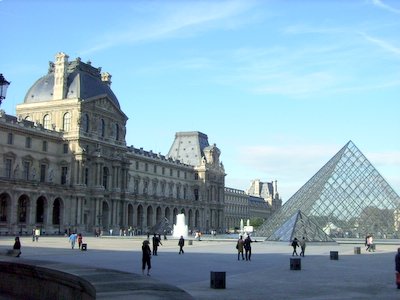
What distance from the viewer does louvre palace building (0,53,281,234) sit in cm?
6047

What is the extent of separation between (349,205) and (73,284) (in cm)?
4906

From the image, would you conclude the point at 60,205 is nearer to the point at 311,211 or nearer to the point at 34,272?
the point at 311,211

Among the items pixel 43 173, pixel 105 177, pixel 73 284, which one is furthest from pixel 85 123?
pixel 73 284

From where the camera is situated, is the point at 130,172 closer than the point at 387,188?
No

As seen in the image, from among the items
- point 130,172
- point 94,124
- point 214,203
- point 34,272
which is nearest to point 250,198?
point 214,203

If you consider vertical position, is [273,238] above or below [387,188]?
below

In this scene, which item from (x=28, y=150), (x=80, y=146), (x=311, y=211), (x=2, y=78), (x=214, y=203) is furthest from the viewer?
(x=214, y=203)

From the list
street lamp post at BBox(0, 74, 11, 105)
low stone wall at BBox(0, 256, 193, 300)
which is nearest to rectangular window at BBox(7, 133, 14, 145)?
street lamp post at BBox(0, 74, 11, 105)

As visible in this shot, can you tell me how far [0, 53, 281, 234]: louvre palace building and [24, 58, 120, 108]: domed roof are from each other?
13 centimetres

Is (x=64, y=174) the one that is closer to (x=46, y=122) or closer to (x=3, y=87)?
(x=46, y=122)

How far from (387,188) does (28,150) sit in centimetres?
3998

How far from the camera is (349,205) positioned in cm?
5447

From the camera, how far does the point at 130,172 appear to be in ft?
282

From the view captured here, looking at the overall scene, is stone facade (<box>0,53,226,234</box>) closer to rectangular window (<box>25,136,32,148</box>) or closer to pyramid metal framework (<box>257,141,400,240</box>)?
rectangular window (<box>25,136,32,148</box>)
